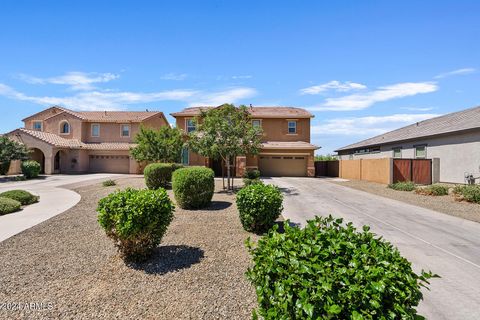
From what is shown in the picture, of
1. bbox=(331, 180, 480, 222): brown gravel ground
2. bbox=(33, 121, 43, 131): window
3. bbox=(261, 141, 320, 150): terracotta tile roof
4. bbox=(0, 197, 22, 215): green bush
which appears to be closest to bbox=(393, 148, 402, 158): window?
bbox=(261, 141, 320, 150): terracotta tile roof

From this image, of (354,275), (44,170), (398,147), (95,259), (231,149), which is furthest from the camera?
(44,170)

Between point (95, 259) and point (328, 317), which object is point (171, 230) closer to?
point (95, 259)

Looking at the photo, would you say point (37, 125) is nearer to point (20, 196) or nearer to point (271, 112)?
point (20, 196)

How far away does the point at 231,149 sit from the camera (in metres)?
15.7

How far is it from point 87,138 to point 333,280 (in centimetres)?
3704

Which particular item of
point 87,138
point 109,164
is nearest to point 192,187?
point 109,164

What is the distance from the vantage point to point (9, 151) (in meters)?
24.5

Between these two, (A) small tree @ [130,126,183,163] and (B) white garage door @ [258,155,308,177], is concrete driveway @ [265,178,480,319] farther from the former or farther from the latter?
(B) white garage door @ [258,155,308,177]

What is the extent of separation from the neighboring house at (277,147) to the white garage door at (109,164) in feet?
28.6

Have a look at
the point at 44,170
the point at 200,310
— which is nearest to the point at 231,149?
the point at 200,310

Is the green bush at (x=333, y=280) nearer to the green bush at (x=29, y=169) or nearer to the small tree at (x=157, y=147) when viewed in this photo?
the small tree at (x=157, y=147)

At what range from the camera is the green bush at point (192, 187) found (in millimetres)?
10234

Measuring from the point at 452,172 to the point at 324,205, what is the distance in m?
14.6

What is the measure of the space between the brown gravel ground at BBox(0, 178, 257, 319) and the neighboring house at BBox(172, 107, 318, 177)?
2054 cm
